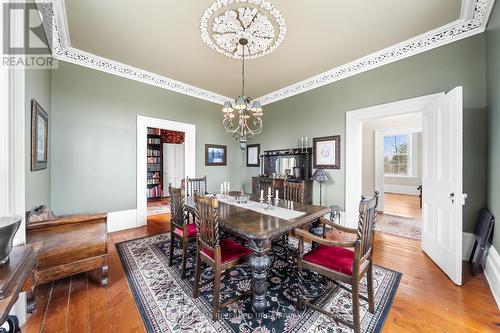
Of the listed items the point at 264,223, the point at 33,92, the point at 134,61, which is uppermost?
the point at 134,61

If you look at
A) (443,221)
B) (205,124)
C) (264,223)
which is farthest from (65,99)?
(443,221)

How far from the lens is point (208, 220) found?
1719 mm

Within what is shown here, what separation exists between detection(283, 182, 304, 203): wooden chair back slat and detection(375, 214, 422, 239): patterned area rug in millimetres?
2032

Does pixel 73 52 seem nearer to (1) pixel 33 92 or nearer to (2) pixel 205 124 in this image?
(1) pixel 33 92

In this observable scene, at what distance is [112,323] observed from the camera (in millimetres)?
1553

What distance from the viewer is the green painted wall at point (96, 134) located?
3.11 metres

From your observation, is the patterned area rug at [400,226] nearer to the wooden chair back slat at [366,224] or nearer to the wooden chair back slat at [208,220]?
the wooden chair back slat at [366,224]

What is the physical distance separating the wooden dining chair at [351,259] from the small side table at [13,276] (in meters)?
1.64

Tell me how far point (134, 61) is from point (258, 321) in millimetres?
4201

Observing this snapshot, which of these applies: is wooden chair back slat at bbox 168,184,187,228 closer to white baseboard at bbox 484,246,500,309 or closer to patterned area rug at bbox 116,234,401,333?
patterned area rug at bbox 116,234,401,333

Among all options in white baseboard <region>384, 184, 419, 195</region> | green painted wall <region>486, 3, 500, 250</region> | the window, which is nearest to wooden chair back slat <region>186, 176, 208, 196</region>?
green painted wall <region>486, 3, 500, 250</region>

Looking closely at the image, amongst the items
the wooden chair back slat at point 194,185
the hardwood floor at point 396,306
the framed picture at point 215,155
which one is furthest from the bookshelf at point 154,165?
the hardwood floor at point 396,306

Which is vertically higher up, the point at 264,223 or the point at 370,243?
the point at 264,223

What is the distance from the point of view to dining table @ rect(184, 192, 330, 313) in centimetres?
157
